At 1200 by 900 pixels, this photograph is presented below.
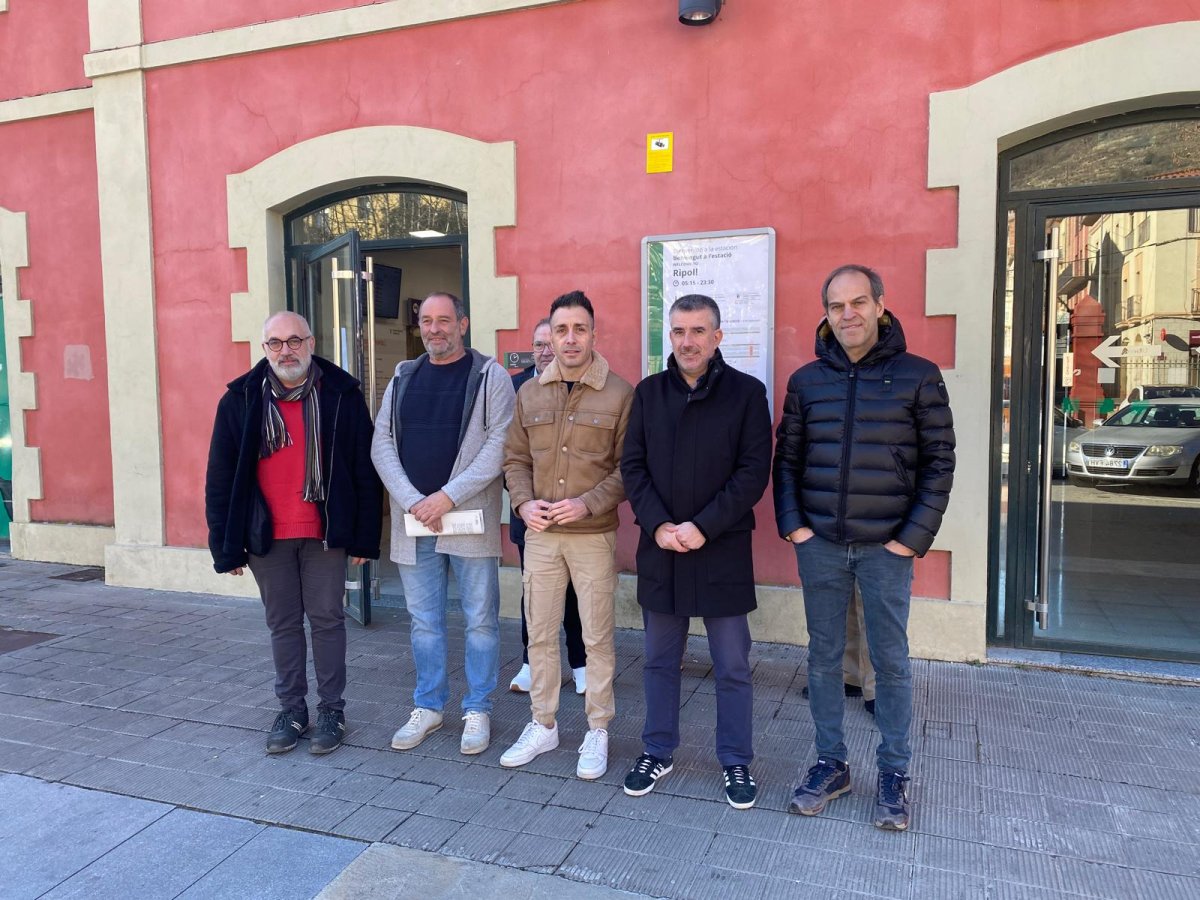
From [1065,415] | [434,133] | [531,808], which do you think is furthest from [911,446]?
[434,133]

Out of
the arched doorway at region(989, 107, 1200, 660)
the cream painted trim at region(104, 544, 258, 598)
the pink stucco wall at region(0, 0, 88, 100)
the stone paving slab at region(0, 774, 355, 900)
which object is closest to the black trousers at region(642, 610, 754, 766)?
the stone paving slab at region(0, 774, 355, 900)

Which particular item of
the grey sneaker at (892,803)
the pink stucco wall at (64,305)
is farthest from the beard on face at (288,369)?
the pink stucco wall at (64,305)

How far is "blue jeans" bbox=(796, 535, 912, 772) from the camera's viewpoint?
9.78 feet

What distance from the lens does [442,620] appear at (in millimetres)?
3852

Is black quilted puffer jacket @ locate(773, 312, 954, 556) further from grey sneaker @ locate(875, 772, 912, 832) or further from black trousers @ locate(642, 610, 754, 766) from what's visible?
grey sneaker @ locate(875, 772, 912, 832)

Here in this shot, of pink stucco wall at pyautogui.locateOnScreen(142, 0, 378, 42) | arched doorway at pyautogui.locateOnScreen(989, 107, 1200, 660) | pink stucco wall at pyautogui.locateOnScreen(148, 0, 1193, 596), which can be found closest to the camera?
arched doorway at pyautogui.locateOnScreen(989, 107, 1200, 660)

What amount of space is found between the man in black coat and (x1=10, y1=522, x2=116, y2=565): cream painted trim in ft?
18.7

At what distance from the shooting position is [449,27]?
18.0ft

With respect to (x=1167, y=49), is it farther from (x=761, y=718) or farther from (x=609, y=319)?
(x=761, y=718)

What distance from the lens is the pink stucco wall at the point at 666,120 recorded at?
4.54 m

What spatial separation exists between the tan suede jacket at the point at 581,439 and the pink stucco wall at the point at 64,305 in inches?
207

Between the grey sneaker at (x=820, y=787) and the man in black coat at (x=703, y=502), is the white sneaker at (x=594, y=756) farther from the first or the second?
the grey sneaker at (x=820, y=787)

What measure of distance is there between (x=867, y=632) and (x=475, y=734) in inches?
67.9

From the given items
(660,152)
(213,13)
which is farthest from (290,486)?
(213,13)
